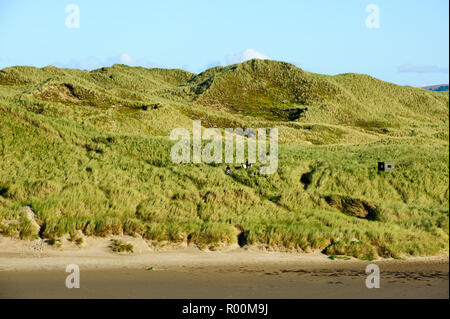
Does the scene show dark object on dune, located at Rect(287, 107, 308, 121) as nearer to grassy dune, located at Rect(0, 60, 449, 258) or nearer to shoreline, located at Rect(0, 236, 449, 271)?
grassy dune, located at Rect(0, 60, 449, 258)

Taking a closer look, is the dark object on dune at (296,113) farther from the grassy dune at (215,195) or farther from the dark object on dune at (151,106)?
the grassy dune at (215,195)

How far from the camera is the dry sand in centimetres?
1272

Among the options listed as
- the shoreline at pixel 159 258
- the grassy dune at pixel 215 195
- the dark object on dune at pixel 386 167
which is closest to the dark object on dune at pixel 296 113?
the grassy dune at pixel 215 195

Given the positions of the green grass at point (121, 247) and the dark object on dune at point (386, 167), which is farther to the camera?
the dark object on dune at point (386, 167)

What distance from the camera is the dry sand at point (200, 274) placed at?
1272cm

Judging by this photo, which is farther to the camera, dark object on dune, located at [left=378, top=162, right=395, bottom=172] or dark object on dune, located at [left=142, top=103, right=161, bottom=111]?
dark object on dune, located at [left=142, top=103, right=161, bottom=111]

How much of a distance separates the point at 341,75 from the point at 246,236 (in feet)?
348

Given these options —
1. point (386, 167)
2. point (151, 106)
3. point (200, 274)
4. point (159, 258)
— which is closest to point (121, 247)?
point (159, 258)

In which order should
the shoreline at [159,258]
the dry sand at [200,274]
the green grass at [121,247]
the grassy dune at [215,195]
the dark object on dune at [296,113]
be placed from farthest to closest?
the dark object on dune at [296,113] < the grassy dune at [215,195] < the green grass at [121,247] < the shoreline at [159,258] < the dry sand at [200,274]

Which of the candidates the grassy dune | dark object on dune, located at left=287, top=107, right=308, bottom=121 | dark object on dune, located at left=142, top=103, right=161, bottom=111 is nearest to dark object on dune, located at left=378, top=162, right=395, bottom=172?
the grassy dune

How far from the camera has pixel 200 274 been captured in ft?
47.6
